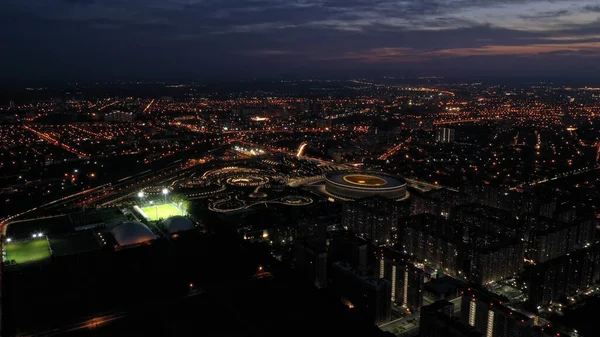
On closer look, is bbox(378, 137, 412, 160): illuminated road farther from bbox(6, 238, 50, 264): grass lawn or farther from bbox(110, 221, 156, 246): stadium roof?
bbox(6, 238, 50, 264): grass lawn

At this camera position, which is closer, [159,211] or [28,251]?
[28,251]

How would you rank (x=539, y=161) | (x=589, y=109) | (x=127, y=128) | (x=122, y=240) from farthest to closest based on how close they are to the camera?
1. (x=589, y=109)
2. (x=127, y=128)
3. (x=539, y=161)
4. (x=122, y=240)

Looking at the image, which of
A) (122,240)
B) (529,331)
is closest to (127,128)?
(122,240)

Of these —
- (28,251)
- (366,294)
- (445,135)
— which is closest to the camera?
(366,294)

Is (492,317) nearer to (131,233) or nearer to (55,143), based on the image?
(131,233)

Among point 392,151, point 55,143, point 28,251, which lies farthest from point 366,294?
point 55,143

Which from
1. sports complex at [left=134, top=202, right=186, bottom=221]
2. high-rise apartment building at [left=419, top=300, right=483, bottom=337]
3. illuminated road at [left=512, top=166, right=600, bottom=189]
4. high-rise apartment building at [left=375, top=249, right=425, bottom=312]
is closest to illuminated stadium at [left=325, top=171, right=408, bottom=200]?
illuminated road at [left=512, top=166, right=600, bottom=189]

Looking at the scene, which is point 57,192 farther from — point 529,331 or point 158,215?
point 529,331
